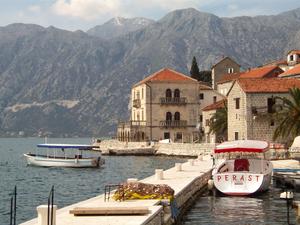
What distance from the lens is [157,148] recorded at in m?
77.9

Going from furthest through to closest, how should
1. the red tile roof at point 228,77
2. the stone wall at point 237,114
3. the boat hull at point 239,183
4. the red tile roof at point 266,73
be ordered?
the red tile roof at point 228,77, the red tile roof at point 266,73, the stone wall at point 237,114, the boat hull at point 239,183

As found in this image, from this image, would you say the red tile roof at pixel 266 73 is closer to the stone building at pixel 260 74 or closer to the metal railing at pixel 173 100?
the stone building at pixel 260 74

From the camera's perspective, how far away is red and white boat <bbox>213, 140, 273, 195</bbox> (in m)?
30.3

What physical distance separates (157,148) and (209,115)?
839 centimetres

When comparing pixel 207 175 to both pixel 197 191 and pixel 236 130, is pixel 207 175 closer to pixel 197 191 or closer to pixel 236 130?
pixel 197 191

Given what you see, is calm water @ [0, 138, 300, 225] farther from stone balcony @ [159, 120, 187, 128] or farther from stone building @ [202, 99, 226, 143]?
stone balcony @ [159, 120, 187, 128]

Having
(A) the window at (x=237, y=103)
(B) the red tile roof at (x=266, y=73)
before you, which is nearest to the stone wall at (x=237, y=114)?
(A) the window at (x=237, y=103)

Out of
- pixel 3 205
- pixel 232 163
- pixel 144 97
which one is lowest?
pixel 3 205

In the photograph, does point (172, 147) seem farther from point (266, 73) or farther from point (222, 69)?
point (222, 69)

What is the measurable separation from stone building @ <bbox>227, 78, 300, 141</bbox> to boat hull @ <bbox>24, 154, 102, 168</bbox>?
51.3 ft

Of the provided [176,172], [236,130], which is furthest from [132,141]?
[176,172]

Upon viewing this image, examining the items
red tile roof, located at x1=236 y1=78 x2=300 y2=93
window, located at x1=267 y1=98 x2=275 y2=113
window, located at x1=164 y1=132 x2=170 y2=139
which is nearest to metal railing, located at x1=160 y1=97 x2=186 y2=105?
window, located at x1=164 y1=132 x2=170 y2=139

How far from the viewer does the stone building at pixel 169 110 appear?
278ft

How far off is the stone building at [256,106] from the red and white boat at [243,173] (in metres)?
25.6
